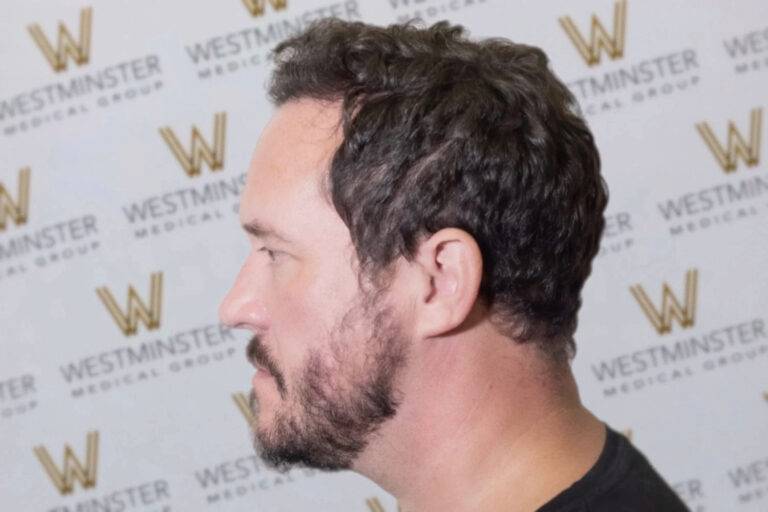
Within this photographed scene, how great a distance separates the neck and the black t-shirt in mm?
20

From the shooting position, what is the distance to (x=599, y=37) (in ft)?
7.93

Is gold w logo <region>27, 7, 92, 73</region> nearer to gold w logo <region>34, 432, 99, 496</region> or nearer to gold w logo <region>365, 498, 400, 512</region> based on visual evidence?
gold w logo <region>34, 432, 99, 496</region>

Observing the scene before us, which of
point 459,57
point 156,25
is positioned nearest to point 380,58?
point 459,57

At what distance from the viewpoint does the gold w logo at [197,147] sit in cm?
239

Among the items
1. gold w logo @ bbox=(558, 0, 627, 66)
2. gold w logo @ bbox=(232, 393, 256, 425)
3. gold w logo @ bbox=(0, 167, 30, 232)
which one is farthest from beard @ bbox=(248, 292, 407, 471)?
gold w logo @ bbox=(558, 0, 627, 66)

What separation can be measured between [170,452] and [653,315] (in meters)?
1.01

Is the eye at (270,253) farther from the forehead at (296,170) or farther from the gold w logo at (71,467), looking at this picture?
the gold w logo at (71,467)

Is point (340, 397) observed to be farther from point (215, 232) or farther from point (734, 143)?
point (734, 143)

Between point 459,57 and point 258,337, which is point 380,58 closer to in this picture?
point 459,57

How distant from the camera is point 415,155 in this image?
1238mm

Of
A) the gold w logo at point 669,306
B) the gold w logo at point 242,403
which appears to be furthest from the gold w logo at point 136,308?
the gold w logo at point 669,306

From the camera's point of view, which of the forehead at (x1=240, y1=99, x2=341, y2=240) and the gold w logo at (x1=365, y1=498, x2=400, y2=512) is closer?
the forehead at (x1=240, y1=99, x2=341, y2=240)

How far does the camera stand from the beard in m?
1.25

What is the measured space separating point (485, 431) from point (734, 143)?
1418 millimetres
